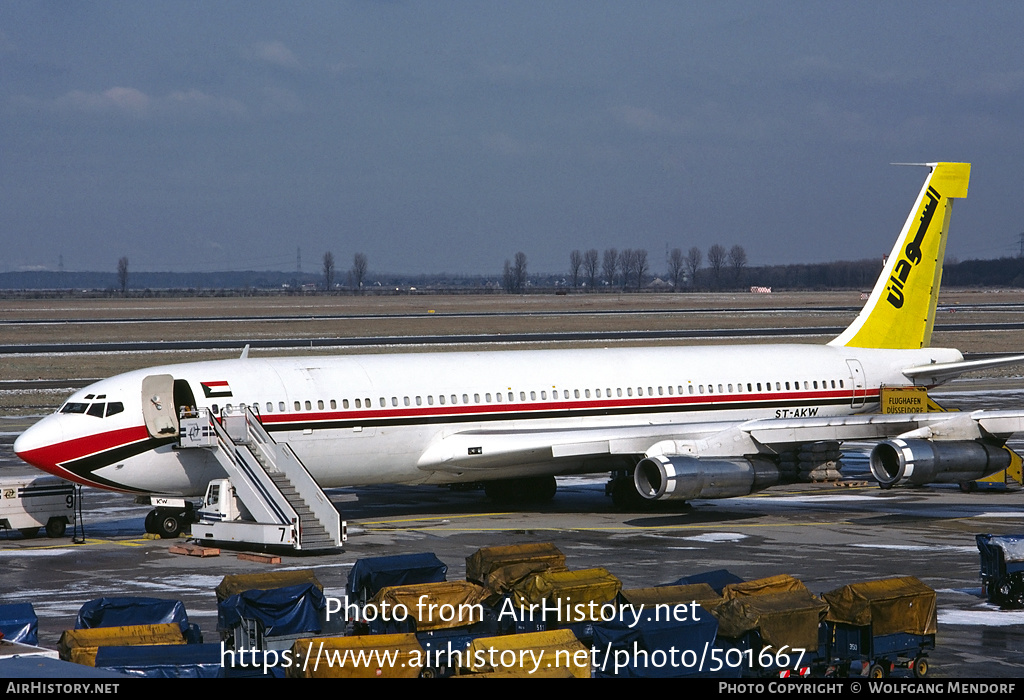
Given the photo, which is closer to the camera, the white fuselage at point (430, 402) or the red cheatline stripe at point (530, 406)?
the white fuselage at point (430, 402)

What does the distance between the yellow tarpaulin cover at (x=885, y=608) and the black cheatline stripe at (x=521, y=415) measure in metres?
16.9

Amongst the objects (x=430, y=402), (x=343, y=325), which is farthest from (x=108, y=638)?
(x=343, y=325)

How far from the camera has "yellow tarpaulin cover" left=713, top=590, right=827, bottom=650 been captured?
17.3 meters

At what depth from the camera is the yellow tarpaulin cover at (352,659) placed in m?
15.1

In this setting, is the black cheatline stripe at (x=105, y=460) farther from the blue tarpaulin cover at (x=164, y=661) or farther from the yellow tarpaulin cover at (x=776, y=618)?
the yellow tarpaulin cover at (x=776, y=618)

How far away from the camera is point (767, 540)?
1195 inches

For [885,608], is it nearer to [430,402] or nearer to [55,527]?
[430,402]

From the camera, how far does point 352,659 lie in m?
15.2

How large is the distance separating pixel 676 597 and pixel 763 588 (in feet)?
4.35

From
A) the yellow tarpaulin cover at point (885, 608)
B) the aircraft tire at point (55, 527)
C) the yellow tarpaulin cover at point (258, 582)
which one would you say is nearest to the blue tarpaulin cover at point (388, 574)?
the yellow tarpaulin cover at point (258, 582)

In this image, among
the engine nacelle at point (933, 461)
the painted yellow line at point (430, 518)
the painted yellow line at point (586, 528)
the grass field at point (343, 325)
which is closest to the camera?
the engine nacelle at point (933, 461)

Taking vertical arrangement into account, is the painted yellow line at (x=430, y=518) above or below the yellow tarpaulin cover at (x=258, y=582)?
below

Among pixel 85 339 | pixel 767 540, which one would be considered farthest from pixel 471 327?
pixel 767 540

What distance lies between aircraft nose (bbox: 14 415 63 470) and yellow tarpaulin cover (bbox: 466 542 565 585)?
13786 millimetres
